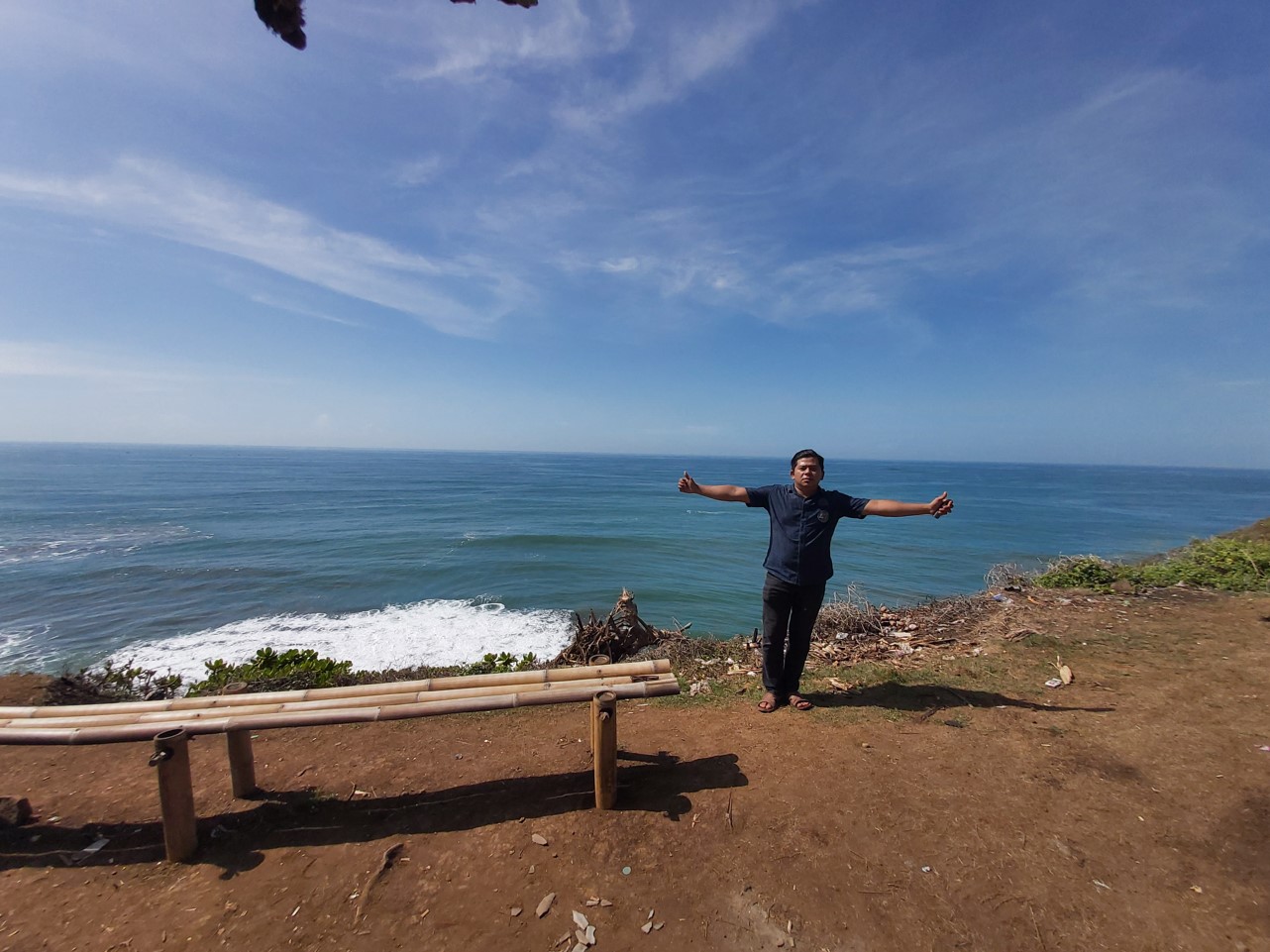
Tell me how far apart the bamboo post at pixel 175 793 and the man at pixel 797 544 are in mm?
3523

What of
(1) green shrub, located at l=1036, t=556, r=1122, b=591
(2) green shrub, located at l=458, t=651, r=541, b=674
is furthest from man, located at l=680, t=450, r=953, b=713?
(1) green shrub, located at l=1036, t=556, r=1122, b=591

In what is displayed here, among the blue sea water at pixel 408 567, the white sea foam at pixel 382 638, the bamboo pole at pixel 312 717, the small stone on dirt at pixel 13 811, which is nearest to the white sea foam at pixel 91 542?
the blue sea water at pixel 408 567

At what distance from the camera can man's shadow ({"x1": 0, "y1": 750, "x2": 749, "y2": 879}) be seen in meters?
3.10

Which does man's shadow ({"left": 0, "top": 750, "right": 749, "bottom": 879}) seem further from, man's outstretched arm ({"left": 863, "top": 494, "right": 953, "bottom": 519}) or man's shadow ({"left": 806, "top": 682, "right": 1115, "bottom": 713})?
man's outstretched arm ({"left": 863, "top": 494, "right": 953, "bottom": 519})

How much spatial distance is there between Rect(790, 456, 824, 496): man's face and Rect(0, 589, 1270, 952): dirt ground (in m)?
1.92

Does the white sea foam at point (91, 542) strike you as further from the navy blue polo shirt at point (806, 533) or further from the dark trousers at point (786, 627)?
the navy blue polo shirt at point (806, 533)

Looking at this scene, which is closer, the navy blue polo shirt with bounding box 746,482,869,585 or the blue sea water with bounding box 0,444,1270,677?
the navy blue polo shirt with bounding box 746,482,869,585

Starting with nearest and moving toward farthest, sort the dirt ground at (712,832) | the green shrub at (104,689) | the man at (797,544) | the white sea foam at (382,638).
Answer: the dirt ground at (712,832), the man at (797,544), the green shrub at (104,689), the white sea foam at (382,638)

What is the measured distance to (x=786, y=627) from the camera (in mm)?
4605

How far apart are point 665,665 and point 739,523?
2737 cm

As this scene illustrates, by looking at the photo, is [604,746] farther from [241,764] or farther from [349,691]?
[241,764]

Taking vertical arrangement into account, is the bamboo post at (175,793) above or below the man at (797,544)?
below

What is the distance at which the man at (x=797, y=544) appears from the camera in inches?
166

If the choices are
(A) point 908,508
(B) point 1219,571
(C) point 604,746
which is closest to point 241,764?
(C) point 604,746
